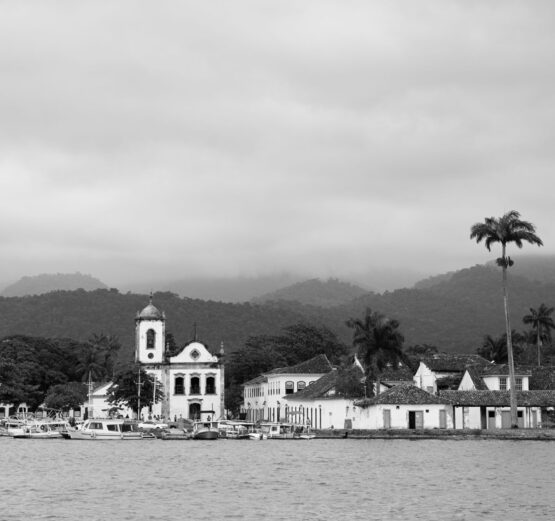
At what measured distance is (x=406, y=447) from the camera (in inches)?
2963

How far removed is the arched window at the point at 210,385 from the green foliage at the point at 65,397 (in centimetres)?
2447

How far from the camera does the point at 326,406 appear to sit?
349 ft

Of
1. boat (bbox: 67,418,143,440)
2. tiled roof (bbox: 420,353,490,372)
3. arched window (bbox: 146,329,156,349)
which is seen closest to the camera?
boat (bbox: 67,418,143,440)

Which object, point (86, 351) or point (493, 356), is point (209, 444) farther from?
point (86, 351)

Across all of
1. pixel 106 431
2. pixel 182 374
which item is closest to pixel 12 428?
pixel 106 431

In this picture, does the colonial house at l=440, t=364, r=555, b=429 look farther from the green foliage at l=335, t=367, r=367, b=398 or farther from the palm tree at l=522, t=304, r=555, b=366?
the palm tree at l=522, t=304, r=555, b=366

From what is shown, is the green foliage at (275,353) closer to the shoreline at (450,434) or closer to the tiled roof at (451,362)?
the tiled roof at (451,362)

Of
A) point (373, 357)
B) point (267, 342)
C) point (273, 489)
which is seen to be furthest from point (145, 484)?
point (267, 342)

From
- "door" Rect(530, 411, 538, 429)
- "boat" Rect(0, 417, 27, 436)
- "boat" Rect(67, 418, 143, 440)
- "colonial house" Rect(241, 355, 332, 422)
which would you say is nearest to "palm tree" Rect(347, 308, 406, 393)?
"door" Rect(530, 411, 538, 429)

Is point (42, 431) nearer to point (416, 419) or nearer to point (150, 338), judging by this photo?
point (150, 338)

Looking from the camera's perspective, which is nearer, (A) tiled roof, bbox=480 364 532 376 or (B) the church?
(A) tiled roof, bbox=480 364 532 376

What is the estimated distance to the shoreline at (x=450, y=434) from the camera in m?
81.3

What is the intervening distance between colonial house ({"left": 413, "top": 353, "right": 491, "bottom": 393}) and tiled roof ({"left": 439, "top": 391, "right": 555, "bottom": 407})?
13.9 metres

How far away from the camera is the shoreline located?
8131 centimetres
